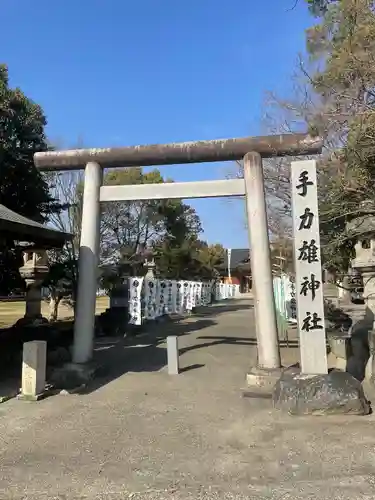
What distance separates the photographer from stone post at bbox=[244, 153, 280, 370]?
7945 millimetres

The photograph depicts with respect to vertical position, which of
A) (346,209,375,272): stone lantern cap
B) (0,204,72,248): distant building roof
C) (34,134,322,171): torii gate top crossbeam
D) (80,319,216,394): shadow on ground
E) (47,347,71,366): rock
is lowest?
(80,319,216,394): shadow on ground

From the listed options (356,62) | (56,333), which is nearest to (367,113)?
(356,62)

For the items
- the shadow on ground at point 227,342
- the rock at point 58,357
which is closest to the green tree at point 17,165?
the rock at point 58,357

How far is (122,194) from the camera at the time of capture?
880cm

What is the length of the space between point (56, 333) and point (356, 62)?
10101mm

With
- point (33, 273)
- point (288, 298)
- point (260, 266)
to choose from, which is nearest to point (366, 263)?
point (260, 266)

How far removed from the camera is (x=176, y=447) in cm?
491

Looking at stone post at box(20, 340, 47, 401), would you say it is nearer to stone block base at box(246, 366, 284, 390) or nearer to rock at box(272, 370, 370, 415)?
stone block base at box(246, 366, 284, 390)

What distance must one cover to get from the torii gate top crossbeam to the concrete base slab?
3.88m

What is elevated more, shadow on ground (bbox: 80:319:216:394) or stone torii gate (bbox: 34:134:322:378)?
stone torii gate (bbox: 34:134:322:378)

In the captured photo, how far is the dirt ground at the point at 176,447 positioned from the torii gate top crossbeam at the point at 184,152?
4175 mm

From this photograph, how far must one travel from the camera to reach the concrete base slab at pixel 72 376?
7.96m

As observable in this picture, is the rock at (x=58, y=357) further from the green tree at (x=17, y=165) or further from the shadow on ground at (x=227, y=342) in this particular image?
the green tree at (x=17, y=165)

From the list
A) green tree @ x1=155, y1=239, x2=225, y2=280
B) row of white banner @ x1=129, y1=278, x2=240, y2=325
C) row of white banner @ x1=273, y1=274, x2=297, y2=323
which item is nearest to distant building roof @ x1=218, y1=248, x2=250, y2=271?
green tree @ x1=155, y1=239, x2=225, y2=280
